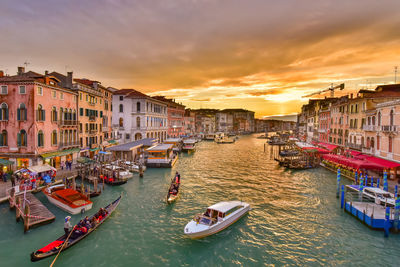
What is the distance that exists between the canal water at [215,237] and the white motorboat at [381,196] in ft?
8.94

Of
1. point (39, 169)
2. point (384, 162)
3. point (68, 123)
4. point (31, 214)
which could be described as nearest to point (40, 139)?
point (68, 123)

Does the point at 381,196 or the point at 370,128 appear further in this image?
the point at 370,128

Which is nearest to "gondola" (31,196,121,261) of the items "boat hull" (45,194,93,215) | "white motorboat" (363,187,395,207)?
"boat hull" (45,194,93,215)

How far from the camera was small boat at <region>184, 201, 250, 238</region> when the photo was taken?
14.5 metres

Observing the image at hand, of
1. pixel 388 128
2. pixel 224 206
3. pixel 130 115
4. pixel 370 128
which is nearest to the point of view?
pixel 224 206

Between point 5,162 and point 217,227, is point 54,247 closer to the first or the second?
point 217,227

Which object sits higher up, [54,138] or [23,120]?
[23,120]

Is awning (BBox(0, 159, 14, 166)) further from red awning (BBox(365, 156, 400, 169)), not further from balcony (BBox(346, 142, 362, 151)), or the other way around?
balcony (BBox(346, 142, 362, 151))

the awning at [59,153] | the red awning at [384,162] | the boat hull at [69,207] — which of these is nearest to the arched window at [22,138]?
the awning at [59,153]

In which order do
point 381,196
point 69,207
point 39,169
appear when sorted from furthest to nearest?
point 39,169 → point 381,196 → point 69,207

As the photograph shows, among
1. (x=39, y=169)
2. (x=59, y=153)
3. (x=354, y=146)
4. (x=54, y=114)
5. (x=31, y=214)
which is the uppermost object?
(x=54, y=114)

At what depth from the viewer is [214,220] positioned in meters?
15.4

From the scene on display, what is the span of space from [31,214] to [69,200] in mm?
2652

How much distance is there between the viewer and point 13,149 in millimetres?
25016
